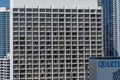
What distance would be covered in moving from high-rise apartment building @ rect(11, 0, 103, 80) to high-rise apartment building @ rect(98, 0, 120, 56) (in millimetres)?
33967

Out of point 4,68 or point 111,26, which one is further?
point 111,26

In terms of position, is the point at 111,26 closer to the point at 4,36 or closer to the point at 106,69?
the point at 4,36

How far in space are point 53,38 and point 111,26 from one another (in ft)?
163

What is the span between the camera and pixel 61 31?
117000 millimetres

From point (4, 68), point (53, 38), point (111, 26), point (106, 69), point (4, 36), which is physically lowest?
point (4, 68)

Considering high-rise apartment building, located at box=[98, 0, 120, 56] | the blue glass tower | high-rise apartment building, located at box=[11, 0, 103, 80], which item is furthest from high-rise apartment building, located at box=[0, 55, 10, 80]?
high-rise apartment building, located at box=[11, 0, 103, 80]

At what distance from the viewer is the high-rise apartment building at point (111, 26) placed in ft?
503

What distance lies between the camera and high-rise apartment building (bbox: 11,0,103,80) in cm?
11431

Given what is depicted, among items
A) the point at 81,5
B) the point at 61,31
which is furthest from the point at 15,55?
the point at 81,5

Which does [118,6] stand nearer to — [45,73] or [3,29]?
[3,29]

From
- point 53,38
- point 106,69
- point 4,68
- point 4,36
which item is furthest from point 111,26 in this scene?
point 106,69

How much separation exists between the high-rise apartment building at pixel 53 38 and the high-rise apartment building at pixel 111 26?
33967 millimetres

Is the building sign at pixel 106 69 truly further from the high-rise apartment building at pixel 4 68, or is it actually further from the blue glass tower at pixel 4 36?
the blue glass tower at pixel 4 36

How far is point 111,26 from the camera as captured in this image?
163 meters
